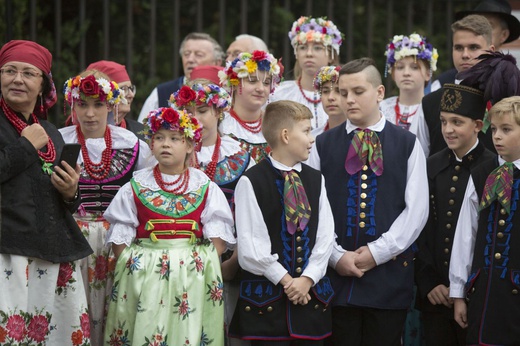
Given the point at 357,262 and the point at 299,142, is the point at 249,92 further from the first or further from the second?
the point at 357,262

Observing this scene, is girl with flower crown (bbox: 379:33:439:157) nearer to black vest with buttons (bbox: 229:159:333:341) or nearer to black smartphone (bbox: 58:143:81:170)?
black vest with buttons (bbox: 229:159:333:341)

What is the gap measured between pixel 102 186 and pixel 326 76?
1669mm

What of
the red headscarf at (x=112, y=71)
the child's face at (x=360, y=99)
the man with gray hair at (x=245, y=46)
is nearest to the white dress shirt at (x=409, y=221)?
the child's face at (x=360, y=99)

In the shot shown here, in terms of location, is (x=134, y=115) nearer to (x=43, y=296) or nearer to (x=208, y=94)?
(x=208, y=94)

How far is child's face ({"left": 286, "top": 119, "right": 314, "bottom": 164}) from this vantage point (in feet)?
18.1

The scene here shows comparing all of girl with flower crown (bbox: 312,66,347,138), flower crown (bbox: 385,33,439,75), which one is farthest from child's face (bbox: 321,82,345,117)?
flower crown (bbox: 385,33,439,75)

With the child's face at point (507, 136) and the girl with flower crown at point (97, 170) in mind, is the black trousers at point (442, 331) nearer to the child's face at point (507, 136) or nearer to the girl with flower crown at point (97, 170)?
the child's face at point (507, 136)

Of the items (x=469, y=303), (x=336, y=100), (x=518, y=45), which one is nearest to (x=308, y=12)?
(x=518, y=45)

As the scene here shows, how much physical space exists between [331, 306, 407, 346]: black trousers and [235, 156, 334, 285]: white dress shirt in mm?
363

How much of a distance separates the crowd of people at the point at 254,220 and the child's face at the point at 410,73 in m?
1.32

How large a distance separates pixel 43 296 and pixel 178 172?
3.25ft

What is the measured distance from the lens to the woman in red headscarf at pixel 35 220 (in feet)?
16.6

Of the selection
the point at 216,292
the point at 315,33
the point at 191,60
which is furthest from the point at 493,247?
the point at 191,60

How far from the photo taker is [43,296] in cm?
523
